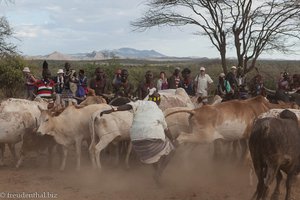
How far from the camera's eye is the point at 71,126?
36.2ft

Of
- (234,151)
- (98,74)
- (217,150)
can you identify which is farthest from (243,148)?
(98,74)

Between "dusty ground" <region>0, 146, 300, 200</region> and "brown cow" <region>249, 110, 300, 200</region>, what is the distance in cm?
146

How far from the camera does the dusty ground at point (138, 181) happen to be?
29.1ft

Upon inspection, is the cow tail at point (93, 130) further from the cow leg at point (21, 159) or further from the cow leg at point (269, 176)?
the cow leg at point (269, 176)

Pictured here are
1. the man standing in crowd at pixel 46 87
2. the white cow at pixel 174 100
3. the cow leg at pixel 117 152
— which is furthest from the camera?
the man standing in crowd at pixel 46 87

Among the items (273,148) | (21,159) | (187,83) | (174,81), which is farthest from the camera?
(187,83)

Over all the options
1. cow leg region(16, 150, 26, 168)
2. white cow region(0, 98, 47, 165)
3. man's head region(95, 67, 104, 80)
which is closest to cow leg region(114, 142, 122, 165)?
white cow region(0, 98, 47, 165)

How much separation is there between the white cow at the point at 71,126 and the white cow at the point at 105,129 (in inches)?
17.2

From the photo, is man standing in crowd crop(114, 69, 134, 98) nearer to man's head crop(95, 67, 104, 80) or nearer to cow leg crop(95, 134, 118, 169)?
man's head crop(95, 67, 104, 80)

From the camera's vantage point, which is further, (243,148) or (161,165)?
(243,148)

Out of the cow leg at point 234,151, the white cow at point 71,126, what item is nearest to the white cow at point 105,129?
the white cow at point 71,126

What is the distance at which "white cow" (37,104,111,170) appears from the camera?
10.9 metres

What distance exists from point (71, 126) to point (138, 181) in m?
2.13

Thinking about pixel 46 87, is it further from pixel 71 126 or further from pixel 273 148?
pixel 273 148
